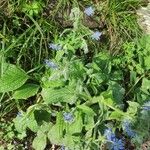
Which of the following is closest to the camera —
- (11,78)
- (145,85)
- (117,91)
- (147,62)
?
(11,78)

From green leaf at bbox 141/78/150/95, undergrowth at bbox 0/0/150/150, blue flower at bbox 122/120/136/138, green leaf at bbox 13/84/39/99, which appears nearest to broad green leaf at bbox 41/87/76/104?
undergrowth at bbox 0/0/150/150

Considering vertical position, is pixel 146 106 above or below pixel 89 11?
below

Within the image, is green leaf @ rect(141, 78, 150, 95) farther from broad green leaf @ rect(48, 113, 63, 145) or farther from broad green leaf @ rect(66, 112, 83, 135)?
broad green leaf @ rect(48, 113, 63, 145)

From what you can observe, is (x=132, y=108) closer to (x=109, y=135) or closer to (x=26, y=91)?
(x=109, y=135)

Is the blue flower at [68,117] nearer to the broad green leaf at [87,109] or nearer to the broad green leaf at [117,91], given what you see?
the broad green leaf at [87,109]

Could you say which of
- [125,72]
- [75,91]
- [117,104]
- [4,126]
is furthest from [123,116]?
[4,126]

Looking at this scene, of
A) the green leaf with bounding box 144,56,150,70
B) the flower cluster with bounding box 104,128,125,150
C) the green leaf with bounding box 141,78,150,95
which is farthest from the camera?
the green leaf with bounding box 144,56,150,70

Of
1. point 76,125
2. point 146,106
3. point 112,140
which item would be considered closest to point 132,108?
point 146,106

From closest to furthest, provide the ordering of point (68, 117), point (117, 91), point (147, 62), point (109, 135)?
point (109, 135) < point (68, 117) < point (117, 91) < point (147, 62)
